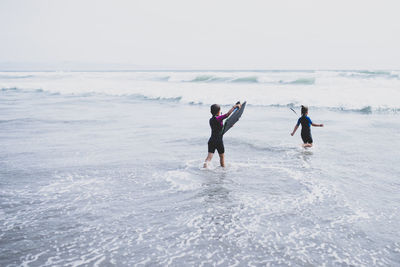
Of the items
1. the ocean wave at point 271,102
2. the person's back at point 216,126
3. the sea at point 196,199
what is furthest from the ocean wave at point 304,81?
the person's back at point 216,126

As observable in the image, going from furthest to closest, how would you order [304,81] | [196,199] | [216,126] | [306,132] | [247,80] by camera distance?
[247,80]
[304,81]
[306,132]
[216,126]
[196,199]

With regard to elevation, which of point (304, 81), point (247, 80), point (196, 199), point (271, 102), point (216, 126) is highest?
point (304, 81)

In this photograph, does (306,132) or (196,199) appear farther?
(306,132)

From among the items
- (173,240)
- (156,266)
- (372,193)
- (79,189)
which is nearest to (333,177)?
(372,193)

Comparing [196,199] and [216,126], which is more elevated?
[216,126]

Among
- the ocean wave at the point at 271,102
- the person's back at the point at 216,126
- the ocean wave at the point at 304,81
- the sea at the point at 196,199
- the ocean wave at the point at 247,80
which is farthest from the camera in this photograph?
the ocean wave at the point at 247,80

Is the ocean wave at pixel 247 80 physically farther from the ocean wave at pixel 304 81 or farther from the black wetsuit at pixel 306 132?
the black wetsuit at pixel 306 132

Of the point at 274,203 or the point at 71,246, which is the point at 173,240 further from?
the point at 274,203

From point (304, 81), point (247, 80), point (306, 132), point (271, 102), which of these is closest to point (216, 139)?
point (306, 132)

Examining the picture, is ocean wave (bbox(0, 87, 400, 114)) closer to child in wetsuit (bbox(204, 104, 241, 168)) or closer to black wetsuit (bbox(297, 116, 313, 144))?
black wetsuit (bbox(297, 116, 313, 144))

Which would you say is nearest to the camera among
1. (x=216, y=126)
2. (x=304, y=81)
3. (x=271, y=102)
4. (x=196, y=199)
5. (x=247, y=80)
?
(x=196, y=199)

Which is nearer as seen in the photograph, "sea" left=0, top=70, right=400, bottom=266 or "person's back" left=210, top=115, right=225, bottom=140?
"sea" left=0, top=70, right=400, bottom=266

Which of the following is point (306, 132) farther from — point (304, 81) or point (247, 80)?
point (247, 80)

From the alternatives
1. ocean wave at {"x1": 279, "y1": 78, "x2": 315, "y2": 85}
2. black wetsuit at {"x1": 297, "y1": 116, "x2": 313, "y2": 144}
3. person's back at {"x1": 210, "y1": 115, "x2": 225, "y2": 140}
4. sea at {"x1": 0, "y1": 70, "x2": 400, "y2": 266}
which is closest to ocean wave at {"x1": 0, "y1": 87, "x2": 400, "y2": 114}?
sea at {"x1": 0, "y1": 70, "x2": 400, "y2": 266}
